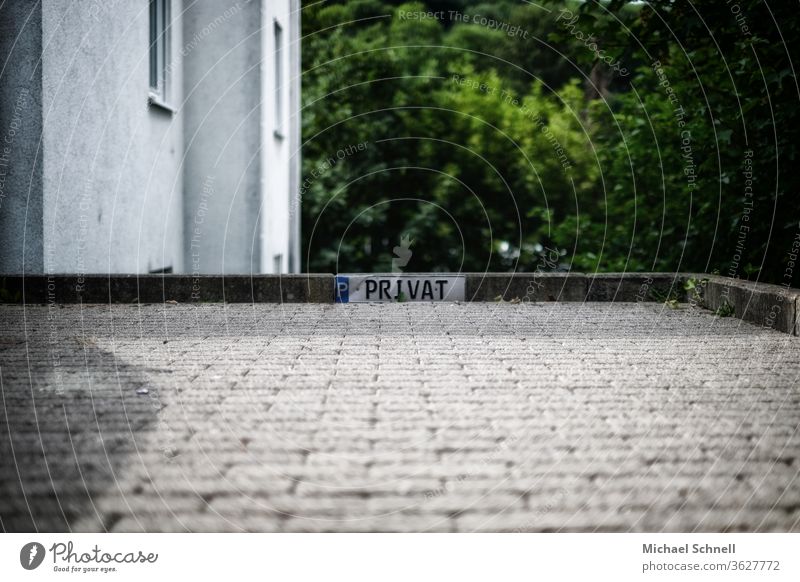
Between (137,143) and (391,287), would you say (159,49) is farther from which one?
(391,287)

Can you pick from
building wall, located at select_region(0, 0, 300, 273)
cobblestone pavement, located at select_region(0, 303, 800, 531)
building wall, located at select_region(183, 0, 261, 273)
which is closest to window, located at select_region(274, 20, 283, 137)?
building wall, located at select_region(0, 0, 300, 273)

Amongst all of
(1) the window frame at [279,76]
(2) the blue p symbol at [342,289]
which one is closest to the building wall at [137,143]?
(1) the window frame at [279,76]

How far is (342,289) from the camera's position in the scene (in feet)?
31.4

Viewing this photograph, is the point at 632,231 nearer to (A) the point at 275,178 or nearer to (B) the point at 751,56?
(B) the point at 751,56

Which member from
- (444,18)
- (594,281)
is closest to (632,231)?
(594,281)

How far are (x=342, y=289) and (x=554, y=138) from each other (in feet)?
61.2

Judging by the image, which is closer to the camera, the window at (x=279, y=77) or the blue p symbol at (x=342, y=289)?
the blue p symbol at (x=342, y=289)

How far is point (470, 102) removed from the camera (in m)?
28.6

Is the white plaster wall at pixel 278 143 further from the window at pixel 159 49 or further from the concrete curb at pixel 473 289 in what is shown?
the concrete curb at pixel 473 289

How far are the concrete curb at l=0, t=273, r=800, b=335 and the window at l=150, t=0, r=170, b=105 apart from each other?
3469mm

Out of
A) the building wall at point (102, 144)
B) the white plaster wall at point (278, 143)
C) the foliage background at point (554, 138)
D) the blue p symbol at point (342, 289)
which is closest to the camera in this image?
the building wall at point (102, 144)

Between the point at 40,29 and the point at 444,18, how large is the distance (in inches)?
1170

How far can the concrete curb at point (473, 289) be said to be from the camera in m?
8.40
